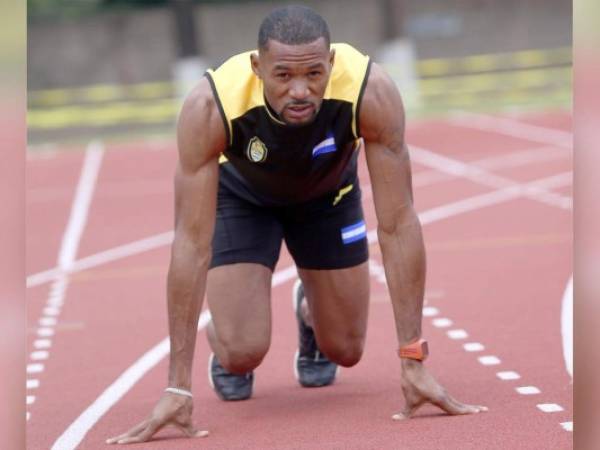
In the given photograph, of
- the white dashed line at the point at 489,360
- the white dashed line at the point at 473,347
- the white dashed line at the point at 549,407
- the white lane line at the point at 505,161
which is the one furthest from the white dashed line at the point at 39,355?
the white lane line at the point at 505,161

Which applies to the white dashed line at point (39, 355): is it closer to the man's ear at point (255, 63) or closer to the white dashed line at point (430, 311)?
the white dashed line at point (430, 311)

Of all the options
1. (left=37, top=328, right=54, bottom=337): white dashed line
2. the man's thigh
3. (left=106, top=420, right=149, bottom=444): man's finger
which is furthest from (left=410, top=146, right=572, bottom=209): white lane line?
(left=106, top=420, right=149, bottom=444): man's finger

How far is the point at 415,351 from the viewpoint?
574 centimetres

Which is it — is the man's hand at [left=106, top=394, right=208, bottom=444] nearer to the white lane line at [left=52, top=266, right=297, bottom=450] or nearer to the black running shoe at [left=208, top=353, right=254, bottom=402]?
the white lane line at [left=52, top=266, right=297, bottom=450]

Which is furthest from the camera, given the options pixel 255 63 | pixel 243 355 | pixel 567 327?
pixel 567 327

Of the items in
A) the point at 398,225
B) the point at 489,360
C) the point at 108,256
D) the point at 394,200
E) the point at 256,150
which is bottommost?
the point at 108,256

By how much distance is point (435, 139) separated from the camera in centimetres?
2008

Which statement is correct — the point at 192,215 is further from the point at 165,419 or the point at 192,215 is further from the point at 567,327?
the point at 567,327

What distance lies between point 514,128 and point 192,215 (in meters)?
15.3

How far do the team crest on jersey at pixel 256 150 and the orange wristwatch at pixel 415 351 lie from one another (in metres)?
0.96

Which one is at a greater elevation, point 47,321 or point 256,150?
point 256,150

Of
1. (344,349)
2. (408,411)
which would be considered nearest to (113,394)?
(344,349)

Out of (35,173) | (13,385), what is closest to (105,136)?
(35,173)

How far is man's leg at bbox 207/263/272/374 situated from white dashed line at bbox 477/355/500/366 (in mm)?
1276
